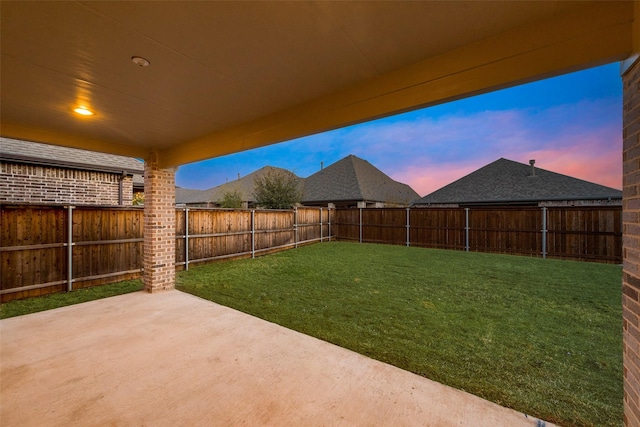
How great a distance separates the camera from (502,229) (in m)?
10.6

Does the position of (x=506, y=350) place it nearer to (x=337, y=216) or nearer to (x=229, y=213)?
(x=229, y=213)

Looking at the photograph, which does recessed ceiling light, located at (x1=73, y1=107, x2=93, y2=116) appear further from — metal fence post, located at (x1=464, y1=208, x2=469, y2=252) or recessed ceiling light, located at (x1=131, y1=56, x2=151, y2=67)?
metal fence post, located at (x1=464, y1=208, x2=469, y2=252)

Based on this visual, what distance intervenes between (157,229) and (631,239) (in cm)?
625

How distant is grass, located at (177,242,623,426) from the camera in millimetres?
2389

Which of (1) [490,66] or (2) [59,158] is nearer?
(1) [490,66]

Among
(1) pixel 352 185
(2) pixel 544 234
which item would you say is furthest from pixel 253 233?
(1) pixel 352 185

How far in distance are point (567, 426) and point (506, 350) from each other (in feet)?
3.59

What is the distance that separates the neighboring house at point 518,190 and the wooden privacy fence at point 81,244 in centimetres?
1391

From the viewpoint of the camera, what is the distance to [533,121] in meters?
15.0

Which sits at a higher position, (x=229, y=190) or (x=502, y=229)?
(x=229, y=190)

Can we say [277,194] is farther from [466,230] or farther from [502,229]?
[502,229]

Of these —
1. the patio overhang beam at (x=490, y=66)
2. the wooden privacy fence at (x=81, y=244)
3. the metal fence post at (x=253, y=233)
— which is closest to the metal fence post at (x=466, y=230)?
the metal fence post at (x=253, y=233)

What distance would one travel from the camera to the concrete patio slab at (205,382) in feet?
6.67

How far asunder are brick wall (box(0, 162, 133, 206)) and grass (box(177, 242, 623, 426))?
4.57 m
